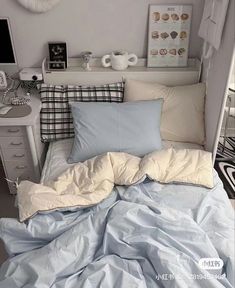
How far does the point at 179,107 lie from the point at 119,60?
1.68 ft

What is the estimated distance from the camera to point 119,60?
189 centimetres

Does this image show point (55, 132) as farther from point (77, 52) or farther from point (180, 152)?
point (180, 152)

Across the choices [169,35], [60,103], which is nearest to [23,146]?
[60,103]

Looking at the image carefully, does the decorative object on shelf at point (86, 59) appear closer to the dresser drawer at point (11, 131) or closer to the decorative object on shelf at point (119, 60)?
the decorative object on shelf at point (119, 60)

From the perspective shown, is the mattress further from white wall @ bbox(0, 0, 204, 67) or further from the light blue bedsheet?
white wall @ bbox(0, 0, 204, 67)

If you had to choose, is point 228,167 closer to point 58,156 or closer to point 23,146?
point 58,156

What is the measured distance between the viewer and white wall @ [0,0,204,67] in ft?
6.05

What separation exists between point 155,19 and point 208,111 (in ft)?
2.34

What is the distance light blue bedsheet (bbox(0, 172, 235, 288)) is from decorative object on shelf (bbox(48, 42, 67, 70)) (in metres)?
1.09

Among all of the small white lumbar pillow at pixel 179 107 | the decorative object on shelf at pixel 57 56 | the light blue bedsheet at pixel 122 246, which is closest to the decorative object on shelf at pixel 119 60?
the small white lumbar pillow at pixel 179 107

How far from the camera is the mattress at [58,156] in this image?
1.57 m

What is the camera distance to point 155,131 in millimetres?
1699

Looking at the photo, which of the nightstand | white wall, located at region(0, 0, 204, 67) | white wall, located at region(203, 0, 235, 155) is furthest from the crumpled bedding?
white wall, located at region(0, 0, 204, 67)

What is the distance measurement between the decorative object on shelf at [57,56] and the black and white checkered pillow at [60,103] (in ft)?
0.53
